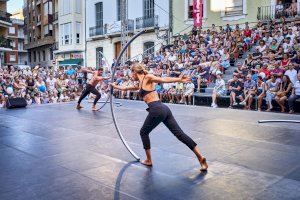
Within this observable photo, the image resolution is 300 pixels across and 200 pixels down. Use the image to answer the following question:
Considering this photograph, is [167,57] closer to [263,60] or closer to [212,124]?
[263,60]

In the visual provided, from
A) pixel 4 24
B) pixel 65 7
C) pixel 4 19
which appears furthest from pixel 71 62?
pixel 4 24

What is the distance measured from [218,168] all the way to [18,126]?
638 cm

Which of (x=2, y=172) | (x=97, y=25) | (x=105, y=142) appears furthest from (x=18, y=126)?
(x=97, y=25)

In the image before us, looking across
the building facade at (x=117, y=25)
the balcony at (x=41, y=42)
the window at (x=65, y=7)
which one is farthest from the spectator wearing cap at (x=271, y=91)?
the balcony at (x=41, y=42)

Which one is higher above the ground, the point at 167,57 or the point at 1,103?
the point at 167,57

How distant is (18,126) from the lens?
9.65 metres

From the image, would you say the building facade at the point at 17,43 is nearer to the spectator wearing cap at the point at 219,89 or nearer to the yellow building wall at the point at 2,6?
the yellow building wall at the point at 2,6

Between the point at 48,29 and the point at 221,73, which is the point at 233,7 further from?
the point at 48,29

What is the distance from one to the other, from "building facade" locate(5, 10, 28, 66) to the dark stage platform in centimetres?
4762

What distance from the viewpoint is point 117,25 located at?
2930 centimetres

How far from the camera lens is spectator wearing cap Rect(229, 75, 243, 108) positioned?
1343cm

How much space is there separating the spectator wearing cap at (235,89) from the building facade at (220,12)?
8.19 metres

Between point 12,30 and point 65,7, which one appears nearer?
point 65,7

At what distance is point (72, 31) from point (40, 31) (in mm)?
17645
